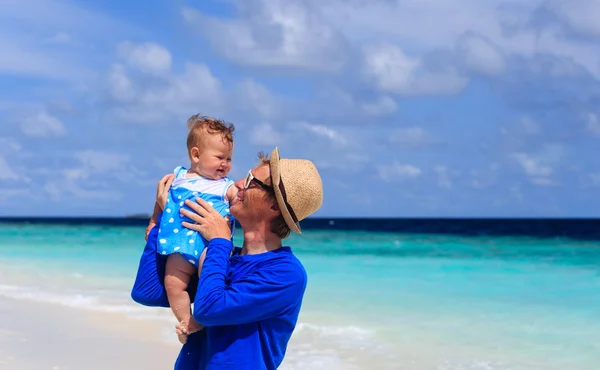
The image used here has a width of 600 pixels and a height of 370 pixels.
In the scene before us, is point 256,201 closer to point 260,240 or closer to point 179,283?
point 260,240

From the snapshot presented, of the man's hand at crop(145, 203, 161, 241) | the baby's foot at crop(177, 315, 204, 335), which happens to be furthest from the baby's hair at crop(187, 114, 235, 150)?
the baby's foot at crop(177, 315, 204, 335)

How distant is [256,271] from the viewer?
96.3 inches

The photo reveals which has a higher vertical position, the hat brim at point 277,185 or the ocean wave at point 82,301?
the hat brim at point 277,185

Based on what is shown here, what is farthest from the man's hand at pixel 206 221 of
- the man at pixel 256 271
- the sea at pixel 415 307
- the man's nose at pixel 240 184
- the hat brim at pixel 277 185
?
the sea at pixel 415 307

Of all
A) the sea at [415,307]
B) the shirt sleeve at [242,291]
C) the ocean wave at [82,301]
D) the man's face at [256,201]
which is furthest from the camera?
the ocean wave at [82,301]

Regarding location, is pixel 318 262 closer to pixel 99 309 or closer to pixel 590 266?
pixel 590 266

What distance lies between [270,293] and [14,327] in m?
6.31

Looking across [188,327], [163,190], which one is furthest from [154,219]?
[188,327]

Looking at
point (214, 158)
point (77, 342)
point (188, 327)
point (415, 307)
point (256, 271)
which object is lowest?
point (77, 342)

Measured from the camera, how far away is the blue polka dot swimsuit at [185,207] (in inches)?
101

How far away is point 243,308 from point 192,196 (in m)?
0.49

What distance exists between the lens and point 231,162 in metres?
2.83

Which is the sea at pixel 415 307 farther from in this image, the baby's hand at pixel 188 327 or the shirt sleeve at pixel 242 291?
the shirt sleeve at pixel 242 291

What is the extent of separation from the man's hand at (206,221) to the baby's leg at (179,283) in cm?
13
